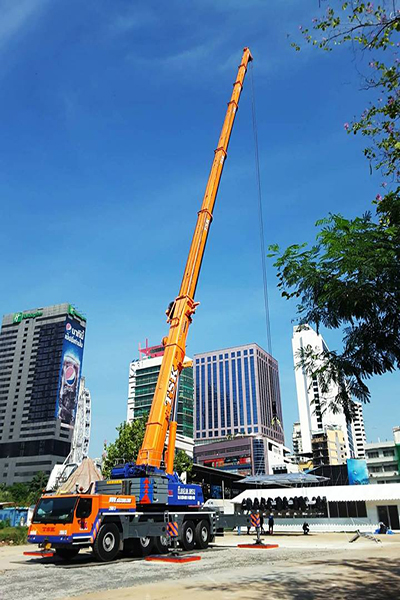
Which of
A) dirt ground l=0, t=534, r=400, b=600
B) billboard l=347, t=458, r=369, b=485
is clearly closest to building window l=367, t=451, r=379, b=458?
billboard l=347, t=458, r=369, b=485

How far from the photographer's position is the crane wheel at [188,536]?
20734mm

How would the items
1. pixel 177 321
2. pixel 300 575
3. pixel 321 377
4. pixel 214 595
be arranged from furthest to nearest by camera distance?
1. pixel 177 321
2. pixel 300 575
3. pixel 214 595
4. pixel 321 377

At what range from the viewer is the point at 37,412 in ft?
581

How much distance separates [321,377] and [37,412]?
7272 inches

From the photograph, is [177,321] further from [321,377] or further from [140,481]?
[321,377]

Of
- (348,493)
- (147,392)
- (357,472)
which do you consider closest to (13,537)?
(348,493)

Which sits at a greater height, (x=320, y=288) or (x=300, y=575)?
(x=320, y=288)

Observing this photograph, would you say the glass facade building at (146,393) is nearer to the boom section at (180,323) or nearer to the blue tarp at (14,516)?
the blue tarp at (14,516)

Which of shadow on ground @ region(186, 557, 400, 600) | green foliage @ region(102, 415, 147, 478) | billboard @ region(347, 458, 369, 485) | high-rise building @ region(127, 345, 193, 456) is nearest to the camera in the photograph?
shadow on ground @ region(186, 557, 400, 600)

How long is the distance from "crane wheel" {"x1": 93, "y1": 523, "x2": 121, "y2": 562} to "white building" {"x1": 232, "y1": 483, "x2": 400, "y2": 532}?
2587 cm

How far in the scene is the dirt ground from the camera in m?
10.1

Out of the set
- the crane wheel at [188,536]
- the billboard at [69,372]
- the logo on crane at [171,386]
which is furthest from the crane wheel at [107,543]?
the billboard at [69,372]

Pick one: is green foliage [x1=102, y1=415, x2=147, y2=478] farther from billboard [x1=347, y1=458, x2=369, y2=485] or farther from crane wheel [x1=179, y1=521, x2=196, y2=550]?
billboard [x1=347, y1=458, x2=369, y2=485]

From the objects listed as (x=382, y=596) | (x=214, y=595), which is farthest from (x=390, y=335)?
(x=214, y=595)
